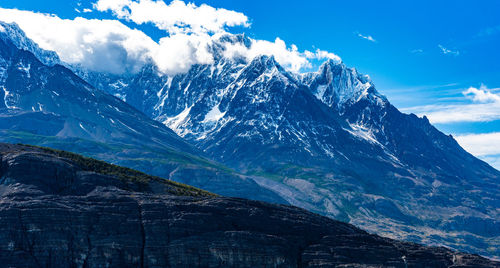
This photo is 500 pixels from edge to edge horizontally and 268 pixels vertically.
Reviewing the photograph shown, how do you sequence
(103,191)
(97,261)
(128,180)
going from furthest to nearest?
1. (128,180)
2. (103,191)
3. (97,261)

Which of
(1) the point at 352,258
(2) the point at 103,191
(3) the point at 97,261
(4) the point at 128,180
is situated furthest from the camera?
(4) the point at 128,180

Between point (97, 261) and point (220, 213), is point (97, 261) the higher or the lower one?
the lower one

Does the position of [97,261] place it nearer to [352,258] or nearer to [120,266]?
[120,266]

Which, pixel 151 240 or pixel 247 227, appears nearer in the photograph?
pixel 151 240

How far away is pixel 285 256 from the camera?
152750 millimetres

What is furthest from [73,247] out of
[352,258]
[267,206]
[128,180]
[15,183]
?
[352,258]

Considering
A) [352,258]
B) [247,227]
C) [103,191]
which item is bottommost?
[352,258]

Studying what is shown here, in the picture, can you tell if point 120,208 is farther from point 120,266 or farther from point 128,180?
point 128,180

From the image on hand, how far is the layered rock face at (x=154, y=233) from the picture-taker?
145 m

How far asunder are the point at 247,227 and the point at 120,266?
3742 cm

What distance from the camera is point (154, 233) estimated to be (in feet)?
498

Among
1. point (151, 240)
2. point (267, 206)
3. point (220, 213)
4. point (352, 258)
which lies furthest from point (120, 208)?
point (352, 258)

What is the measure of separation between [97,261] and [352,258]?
69435 millimetres

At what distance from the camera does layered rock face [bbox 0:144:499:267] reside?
145 m
